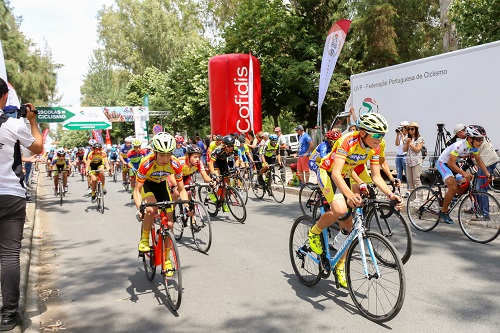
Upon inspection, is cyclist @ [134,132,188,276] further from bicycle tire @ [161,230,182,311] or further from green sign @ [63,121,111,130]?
green sign @ [63,121,111,130]

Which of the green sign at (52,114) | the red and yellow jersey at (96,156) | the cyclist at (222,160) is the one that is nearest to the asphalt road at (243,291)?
the cyclist at (222,160)

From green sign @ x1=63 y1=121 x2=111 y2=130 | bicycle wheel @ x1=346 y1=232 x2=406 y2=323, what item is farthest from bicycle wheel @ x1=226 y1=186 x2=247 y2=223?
green sign @ x1=63 y1=121 x2=111 y2=130

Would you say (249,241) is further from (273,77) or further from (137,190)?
(273,77)

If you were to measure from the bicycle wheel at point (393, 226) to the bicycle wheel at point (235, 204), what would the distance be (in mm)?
3460

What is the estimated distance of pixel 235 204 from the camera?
371 inches

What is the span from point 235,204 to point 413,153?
4.43m

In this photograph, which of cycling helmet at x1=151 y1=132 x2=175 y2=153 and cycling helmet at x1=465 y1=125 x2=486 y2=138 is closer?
→ cycling helmet at x1=151 y1=132 x2=175 y2=153

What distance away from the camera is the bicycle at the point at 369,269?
3824mm

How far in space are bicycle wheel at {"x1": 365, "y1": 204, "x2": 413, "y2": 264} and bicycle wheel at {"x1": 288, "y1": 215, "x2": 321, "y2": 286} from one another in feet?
2.88

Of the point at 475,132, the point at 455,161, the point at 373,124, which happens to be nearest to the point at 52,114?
the point at 455,161

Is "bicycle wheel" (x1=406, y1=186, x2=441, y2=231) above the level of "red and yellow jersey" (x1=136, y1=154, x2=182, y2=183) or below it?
below

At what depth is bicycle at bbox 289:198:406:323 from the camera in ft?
12.5

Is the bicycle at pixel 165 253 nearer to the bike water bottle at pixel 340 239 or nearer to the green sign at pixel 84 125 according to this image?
the bike water bottle at pixel 340 239

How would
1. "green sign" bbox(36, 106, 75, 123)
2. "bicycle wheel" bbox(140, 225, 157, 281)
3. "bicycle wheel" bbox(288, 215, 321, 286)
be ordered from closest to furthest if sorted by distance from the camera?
"bicycle wheel" bbox(288, 215, 321, 286), "bicycle wheel" bbox(140, 225, 157, 281), "green sign" bbox(36, 106, 75, 123)
